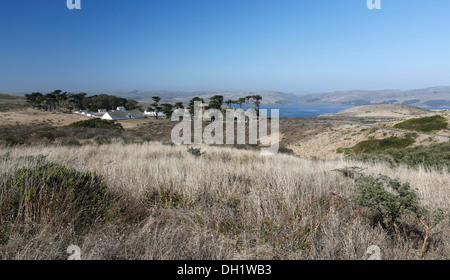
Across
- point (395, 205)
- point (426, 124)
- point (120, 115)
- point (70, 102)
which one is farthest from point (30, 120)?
point (426, 124)

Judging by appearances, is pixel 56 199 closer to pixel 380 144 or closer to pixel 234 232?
pixel 234 232

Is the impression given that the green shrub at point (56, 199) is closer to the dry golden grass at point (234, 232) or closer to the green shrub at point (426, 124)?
the dry golden grass at point (234, 232)

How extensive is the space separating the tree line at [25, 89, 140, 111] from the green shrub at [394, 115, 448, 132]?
11721 cm

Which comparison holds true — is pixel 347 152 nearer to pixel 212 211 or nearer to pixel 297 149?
pixel 297 149

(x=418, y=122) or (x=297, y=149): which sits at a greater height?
(x=418, y=122)

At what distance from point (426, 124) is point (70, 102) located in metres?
124

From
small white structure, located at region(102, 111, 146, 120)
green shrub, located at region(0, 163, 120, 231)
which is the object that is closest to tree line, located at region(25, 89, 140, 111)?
small white structure, located at region(102, 111, 146, 120)

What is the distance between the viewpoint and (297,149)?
124 ft

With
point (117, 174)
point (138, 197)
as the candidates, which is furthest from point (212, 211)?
point (117, 174)

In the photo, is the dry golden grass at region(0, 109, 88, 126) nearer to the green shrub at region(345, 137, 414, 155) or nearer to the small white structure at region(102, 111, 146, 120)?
the small white structure at region(102, 111, 146, 120)

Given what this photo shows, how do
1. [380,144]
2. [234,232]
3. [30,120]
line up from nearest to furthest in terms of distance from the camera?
[234,232], [380,144], [30,120]

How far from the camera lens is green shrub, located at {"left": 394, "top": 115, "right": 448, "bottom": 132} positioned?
30.2m

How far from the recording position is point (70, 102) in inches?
3976
